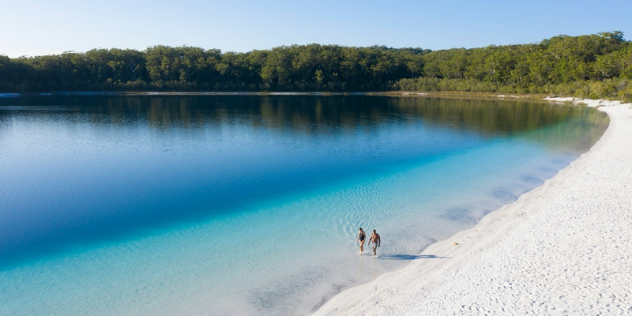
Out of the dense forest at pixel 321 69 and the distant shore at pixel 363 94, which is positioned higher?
the dense forest at pixel 321 69

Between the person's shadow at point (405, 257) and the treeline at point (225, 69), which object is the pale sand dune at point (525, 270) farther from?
the treeline at point (225, 69)

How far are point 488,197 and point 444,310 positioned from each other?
12197mm

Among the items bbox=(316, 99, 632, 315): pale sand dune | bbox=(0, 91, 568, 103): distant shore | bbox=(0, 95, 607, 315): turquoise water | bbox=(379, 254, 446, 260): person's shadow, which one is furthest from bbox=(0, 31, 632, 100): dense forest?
bbox=(379, 254, 446, 260): person's shadow

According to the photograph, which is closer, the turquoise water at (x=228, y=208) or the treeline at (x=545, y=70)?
the turquoise water at (x=228, y=208)

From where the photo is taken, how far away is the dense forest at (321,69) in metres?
98.4

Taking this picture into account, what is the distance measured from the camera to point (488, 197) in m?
20.0

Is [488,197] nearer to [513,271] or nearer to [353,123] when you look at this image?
[513,271]

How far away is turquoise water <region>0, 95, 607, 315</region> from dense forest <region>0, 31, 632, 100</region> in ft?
236

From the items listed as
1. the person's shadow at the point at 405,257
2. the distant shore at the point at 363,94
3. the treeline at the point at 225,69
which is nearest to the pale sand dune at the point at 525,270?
the person's shadow at the point at 405,257

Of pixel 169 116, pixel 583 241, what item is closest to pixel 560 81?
pixel 169 116

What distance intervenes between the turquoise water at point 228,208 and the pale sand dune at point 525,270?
105 cm

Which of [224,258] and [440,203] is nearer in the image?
[224,258]

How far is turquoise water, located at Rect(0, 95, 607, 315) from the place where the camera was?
11.6m

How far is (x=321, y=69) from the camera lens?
133 m
